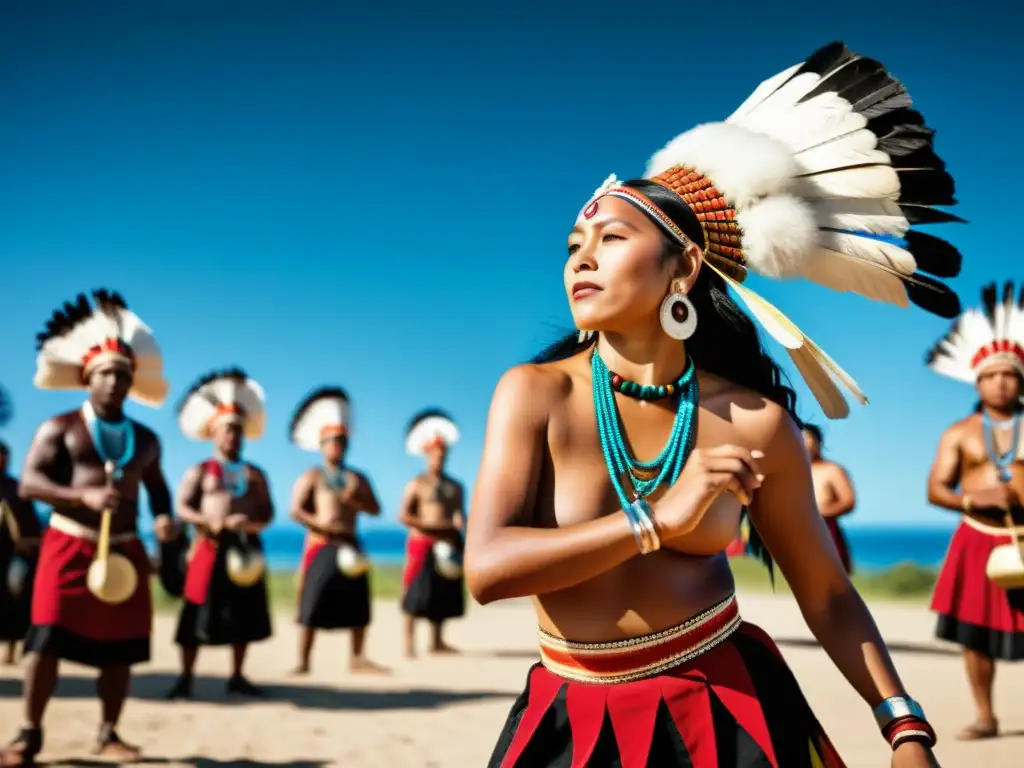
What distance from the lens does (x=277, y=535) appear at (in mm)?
88500

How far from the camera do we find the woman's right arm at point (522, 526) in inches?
72.3

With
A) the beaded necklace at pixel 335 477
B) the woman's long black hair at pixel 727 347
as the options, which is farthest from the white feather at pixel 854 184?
the beaded necklace at pixel 335 477

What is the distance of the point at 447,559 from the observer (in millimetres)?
11188

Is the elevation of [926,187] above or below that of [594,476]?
above

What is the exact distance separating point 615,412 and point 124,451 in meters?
4.49

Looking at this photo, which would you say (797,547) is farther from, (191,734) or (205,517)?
(205,517)

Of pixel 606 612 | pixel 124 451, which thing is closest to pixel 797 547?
pixel 606 612

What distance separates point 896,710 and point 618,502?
0.72 m

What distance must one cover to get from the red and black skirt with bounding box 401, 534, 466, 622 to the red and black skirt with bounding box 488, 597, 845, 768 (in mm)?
9319

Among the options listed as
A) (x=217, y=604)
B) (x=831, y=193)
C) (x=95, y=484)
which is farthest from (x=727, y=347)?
(x=217, y=604)

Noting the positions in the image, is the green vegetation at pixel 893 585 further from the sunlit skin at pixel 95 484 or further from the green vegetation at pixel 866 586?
the sunlit skin at pixel 95 484

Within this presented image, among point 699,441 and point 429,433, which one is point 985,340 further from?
point 429,433

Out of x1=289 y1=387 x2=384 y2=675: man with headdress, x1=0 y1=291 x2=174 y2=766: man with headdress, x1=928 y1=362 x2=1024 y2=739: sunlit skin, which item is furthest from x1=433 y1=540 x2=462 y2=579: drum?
x1=928 y1=362 x2=1024 y2=739: sunlit skin

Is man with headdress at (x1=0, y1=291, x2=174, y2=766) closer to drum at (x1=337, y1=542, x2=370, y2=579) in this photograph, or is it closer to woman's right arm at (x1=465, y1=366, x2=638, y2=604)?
drum at (x1=337, y1=542, x2=370, y2=579)
